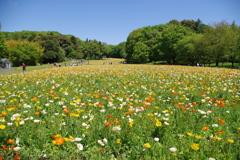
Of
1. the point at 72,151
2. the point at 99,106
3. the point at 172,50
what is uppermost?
the point at 172,50

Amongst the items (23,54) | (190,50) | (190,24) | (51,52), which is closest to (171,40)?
(190,50)

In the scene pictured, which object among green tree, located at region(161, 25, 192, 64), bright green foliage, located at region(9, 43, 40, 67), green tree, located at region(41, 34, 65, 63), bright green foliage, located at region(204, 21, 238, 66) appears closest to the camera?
bright green foliage, located at region(204, 21, 238, 66)

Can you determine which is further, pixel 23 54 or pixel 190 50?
pixel 23 54

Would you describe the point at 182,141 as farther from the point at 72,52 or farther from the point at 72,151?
the point at 72,52

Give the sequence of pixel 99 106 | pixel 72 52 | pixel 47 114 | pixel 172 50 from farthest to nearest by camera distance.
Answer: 1. pixel 72 52
2. pixel 172 50
3. pixel 99 106
4. pixel 47 114

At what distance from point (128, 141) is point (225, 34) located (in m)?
55.1

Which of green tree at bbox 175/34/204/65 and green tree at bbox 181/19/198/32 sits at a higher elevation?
green tree at bbox 181/19/198/32

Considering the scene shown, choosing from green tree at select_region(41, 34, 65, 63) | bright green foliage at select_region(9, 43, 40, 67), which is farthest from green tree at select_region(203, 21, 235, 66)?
bright green foliage at select_region(9, 43, 40, 67)

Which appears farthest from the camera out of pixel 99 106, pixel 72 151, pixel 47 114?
pixel 99 106

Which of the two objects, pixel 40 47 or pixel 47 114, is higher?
pixel 40 47

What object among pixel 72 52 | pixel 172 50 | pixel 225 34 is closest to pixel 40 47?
pixel 72 52

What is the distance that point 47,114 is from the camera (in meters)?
4.22

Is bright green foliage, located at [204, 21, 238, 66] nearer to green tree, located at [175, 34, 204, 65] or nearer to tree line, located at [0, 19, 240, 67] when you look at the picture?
tree line, located at [0, 19, 240, 67]

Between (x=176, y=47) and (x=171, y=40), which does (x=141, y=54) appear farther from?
(x=176, y=47)
